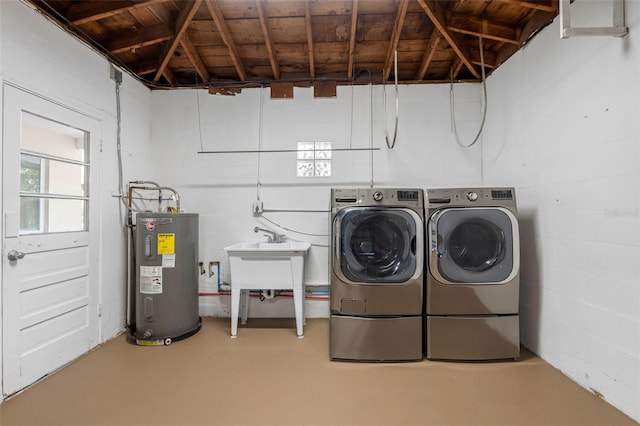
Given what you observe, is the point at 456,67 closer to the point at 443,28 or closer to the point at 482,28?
the point at 482,28

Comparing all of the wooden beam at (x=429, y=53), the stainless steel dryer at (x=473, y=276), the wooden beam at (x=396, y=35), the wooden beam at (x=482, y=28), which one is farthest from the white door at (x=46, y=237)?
the wooden beam at (x=482, y=28)

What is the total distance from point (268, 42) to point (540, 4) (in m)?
2.07

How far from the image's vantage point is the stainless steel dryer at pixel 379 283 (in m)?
2.10

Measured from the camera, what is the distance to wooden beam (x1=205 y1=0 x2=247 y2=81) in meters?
2.10

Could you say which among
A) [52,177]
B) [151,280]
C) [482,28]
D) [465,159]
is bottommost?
[151,280]

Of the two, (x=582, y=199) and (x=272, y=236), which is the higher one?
(x=582, y=199)

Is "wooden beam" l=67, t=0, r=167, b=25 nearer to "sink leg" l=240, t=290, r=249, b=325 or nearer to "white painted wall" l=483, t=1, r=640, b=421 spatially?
"sink leg" l=240, t=290, r=249, b=325

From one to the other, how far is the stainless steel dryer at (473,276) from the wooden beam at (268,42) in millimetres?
1926

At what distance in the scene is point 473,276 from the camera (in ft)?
6.82

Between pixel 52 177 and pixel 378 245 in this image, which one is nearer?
pixel 52 177

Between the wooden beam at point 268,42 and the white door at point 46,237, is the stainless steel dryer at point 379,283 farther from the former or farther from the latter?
the white door at point 46,237

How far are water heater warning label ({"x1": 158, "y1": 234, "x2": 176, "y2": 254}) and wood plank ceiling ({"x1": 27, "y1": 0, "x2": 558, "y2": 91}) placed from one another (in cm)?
159

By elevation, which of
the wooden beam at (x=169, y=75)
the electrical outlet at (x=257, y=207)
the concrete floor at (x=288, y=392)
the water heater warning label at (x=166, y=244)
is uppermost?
the wooden beam at (x=169, y=75)

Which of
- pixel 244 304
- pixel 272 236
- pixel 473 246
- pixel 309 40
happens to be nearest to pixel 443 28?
pixel 309 40
